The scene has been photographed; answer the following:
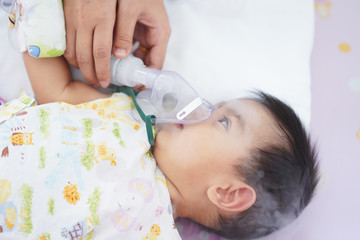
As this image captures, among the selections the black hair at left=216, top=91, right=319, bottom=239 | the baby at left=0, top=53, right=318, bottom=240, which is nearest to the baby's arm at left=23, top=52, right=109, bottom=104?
the baby at left=0, top=53, right=318, bottom=240

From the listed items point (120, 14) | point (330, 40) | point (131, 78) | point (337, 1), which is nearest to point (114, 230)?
point (131, 78)

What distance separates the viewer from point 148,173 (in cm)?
116

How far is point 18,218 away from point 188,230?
56 centimetres

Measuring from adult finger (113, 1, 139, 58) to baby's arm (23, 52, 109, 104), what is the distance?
21 cm

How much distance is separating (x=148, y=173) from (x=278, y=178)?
38cm

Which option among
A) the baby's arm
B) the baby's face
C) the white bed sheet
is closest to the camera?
the baby's face

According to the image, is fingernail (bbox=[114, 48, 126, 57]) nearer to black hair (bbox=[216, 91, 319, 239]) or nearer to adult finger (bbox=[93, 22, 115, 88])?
adult finger (bbox=[93, 22, 115, 88])

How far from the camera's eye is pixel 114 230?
3.57 feet

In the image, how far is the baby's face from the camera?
3.75 feet

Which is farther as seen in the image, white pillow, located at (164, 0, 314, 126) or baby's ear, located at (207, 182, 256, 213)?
white pillow, located at (164, 0, 314, 126)

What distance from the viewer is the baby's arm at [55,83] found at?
1261mm

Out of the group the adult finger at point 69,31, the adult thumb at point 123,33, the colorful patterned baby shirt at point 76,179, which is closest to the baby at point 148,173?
the colorful patterned baby shirt at point 76,179

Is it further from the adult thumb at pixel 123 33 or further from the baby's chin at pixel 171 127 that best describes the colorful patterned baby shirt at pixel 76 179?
the adult thumb at pixel 123 33

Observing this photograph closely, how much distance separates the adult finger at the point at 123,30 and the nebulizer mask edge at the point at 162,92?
4cm
